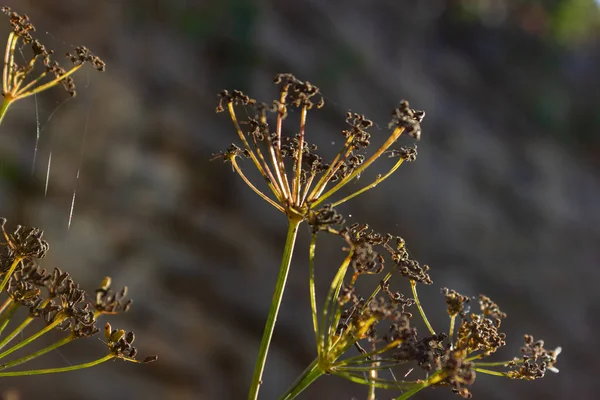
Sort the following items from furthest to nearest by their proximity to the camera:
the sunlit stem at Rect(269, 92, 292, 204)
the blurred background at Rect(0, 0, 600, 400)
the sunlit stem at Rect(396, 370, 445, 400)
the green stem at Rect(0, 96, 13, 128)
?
the blurred background at Rect(0, 0, 600, 400) < the sunlit stem at Rect(269, 92, 292, 204) < the green stem at Rect(0, 96, 13, 128) < the sunlit stem at Rect(396, 370, 445, 400)

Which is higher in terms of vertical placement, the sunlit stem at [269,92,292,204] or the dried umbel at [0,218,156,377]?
the sunlit stem at [269,92,292,204]

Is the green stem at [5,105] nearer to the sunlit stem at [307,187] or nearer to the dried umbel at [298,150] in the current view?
the dried umbel at [298,150]

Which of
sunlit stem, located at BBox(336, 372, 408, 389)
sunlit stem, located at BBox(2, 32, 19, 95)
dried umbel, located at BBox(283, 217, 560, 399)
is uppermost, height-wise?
sunlit stem, located at BBox(2, 32, 19, 95)

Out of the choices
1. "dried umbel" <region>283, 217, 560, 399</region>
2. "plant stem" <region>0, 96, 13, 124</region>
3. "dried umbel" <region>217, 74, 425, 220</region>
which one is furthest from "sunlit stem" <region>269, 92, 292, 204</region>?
"plant stem" <region>0, 96, 13, 124</region>

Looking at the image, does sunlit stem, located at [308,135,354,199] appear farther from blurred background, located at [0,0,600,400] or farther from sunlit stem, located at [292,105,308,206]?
blurred background, located at [0,0,600,400]

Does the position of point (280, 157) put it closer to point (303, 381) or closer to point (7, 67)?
point (303, 381)

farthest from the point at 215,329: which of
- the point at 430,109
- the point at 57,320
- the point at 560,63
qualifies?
the point at 560,63

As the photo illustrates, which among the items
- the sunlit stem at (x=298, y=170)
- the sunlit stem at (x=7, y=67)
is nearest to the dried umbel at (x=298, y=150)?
the sunlit stem at (x=298, y=170)
